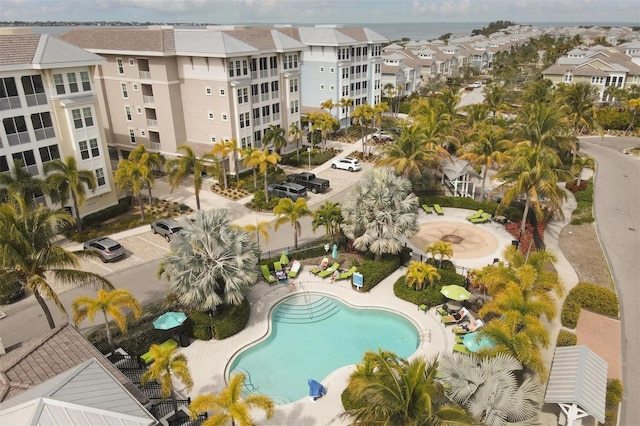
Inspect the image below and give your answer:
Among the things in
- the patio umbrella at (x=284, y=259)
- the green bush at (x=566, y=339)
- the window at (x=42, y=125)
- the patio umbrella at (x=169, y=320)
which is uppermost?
the window at (x=42, y=125)

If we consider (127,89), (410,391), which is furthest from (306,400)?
(127,89)

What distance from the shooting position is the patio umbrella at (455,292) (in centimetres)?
2412

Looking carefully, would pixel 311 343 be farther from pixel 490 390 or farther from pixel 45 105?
pixel 45 105

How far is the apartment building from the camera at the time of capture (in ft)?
97.3

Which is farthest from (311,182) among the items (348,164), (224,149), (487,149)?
(487,149)

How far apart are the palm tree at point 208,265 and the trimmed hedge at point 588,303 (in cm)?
1713

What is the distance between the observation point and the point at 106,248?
29547mm

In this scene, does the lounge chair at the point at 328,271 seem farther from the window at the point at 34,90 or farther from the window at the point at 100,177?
the window at the point at 34,90

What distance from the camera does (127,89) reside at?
1826 inches

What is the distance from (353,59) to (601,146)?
35.6m

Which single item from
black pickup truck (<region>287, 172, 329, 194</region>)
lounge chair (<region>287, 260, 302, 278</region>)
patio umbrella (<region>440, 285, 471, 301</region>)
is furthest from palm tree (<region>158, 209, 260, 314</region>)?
black pickup truck (<region>287, 172, 329, 194</region>)

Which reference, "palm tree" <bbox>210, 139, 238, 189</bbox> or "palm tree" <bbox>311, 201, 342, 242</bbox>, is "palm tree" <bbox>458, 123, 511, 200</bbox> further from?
"palm tree" <bbox>210, 139, 238, 189</bbox>

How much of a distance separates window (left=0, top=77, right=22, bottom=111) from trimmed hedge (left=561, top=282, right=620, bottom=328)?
37121 mm

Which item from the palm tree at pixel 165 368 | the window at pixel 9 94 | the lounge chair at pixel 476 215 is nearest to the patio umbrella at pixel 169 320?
the palm tree at pixel 165 368
